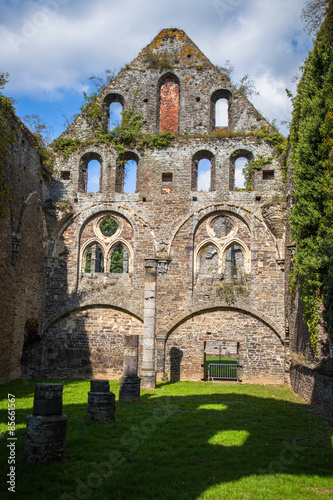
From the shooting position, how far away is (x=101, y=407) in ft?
26.4

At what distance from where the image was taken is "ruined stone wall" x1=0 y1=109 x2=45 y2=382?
1290 centimetres

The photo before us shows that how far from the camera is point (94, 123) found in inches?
683

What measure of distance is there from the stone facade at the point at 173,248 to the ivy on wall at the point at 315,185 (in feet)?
12.6

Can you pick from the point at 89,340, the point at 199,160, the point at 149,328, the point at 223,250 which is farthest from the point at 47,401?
the point at 199,160

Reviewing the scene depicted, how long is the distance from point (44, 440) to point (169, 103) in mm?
14762

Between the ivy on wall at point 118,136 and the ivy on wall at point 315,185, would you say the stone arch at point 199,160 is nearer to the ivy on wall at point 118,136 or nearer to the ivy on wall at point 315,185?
the ivy on wall at point 118,136

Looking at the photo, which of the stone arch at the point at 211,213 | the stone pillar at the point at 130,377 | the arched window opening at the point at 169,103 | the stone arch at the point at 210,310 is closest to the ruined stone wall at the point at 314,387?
the stone arch at the point at 210,310

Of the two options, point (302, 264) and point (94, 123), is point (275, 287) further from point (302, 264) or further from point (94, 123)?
point (94, 123)

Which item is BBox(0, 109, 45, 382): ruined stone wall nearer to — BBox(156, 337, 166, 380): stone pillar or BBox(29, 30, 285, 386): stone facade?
BBox(29, 30, 285, 386): stone facade

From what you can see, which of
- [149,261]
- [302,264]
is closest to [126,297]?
[149,261]

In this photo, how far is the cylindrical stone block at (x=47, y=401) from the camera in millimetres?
5789

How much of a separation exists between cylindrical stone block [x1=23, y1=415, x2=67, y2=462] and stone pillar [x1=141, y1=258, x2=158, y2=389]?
7.98m

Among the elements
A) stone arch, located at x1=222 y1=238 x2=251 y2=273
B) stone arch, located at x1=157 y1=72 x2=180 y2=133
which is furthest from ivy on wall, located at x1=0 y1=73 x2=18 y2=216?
stone arch, located at x1=222 y1=238 x2=251 y2=273

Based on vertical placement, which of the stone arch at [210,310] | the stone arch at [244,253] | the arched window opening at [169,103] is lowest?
the stone arch at [210,310]
